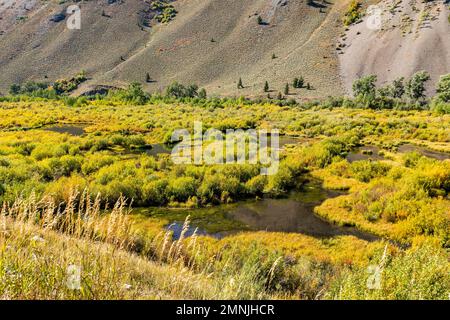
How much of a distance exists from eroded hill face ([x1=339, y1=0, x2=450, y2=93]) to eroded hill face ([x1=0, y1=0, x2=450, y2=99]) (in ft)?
0.98

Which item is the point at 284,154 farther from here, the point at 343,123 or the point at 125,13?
the point at 125,13

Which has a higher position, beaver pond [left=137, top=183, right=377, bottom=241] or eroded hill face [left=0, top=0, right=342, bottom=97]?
eroded hill face [left=0, top=0, right=342, bottom=97]

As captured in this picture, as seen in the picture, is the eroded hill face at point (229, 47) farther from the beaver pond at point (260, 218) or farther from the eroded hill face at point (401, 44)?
the beaver pond at point (260, 218)

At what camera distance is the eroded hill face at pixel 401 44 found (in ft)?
312

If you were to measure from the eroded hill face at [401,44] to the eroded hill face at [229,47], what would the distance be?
300 mm

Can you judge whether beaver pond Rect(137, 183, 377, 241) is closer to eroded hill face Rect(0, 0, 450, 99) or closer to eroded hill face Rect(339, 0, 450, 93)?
eroded hill face Rect(0, 0, 450, 99)

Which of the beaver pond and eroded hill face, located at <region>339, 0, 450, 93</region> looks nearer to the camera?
the beaver pond

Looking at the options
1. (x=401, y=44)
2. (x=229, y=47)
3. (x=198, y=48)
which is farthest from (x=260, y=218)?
(x=198, y=48)

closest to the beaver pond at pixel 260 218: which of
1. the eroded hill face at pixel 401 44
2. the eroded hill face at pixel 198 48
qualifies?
the eroded hill face at pixel 198 48

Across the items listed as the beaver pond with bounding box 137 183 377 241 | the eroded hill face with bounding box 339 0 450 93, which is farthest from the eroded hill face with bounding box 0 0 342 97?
the beaver pond with bounding box 137 183 377 241

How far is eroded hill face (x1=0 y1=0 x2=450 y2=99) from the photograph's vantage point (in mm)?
101062
